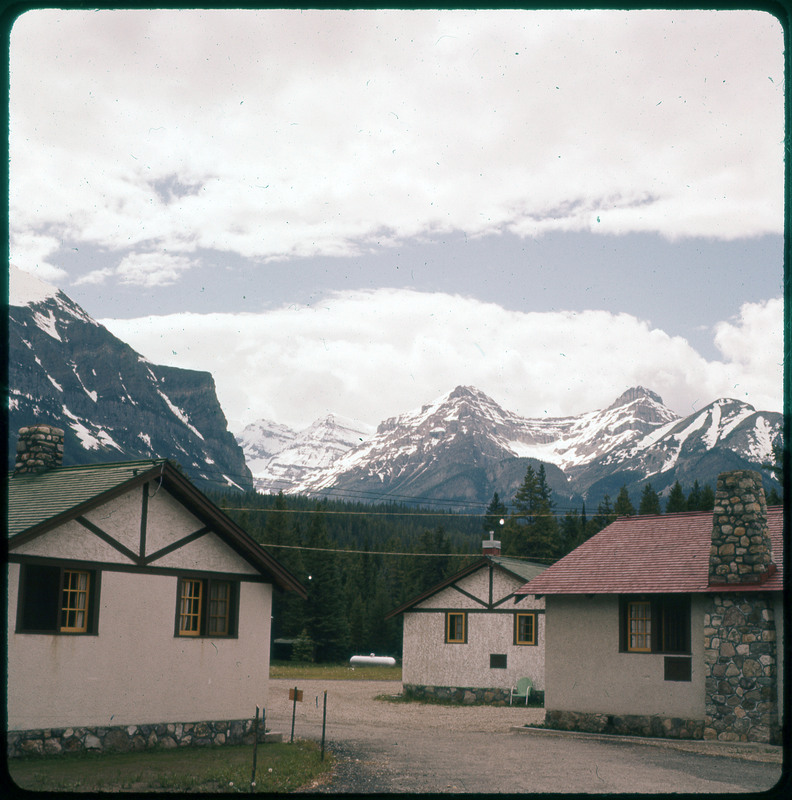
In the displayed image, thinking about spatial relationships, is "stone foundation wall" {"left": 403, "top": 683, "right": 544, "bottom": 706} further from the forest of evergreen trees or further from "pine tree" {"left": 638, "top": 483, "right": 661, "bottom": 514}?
"pine tree" {"left": 638, "top": 483, "right": 661, "bottom": 514}

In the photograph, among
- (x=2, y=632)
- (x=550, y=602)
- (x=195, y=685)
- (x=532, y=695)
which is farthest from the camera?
(x=532, y=695)

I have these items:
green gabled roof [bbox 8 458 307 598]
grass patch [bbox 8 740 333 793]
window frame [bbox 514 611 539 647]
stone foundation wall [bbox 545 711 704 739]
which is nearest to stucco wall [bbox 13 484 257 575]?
green gabled roof [bbox 8 458 307 598]

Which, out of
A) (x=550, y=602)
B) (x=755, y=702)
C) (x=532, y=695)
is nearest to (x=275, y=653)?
(x=532, y=695)

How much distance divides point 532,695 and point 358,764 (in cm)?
2059

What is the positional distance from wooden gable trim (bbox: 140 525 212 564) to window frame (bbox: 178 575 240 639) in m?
0.69

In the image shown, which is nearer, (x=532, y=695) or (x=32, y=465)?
(x=32, y=465)

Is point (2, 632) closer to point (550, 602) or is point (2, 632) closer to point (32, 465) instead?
point (32, 465)

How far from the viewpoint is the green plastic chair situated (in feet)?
117

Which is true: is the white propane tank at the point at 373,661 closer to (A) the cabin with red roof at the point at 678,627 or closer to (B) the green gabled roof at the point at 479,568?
(B) the green gabled roof at the point at 479,568

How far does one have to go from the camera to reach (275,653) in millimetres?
72750

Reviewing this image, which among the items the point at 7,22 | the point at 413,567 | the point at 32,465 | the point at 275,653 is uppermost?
the point at 7,22

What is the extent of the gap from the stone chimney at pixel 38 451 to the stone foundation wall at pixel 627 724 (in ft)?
47.9

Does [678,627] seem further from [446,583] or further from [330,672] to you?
[330,672]

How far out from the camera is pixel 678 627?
2289cm
